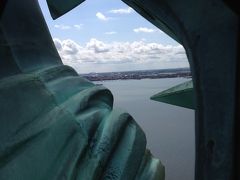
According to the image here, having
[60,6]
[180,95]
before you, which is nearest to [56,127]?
[60,6]

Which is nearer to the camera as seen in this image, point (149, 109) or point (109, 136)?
point (109, 136)

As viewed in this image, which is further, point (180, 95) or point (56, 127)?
point (180, 95)

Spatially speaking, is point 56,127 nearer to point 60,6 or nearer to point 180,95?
point 60,6

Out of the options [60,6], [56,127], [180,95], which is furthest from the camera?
[180,95]

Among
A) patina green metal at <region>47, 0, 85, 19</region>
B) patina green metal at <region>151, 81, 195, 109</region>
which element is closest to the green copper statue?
patina green metal at <region>47, 0, 85, 19</region>

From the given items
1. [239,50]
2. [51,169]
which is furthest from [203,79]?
[51,169]

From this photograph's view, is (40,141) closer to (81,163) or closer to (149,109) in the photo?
(81,163)

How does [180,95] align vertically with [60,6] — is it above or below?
below

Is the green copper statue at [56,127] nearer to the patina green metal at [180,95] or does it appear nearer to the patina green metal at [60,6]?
the patina green metal at [60,6]

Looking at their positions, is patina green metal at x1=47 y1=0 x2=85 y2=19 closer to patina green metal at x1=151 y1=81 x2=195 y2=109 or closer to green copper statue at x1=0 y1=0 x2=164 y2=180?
green copper statue at x1=0 y1=0 x2=164 y2=180
